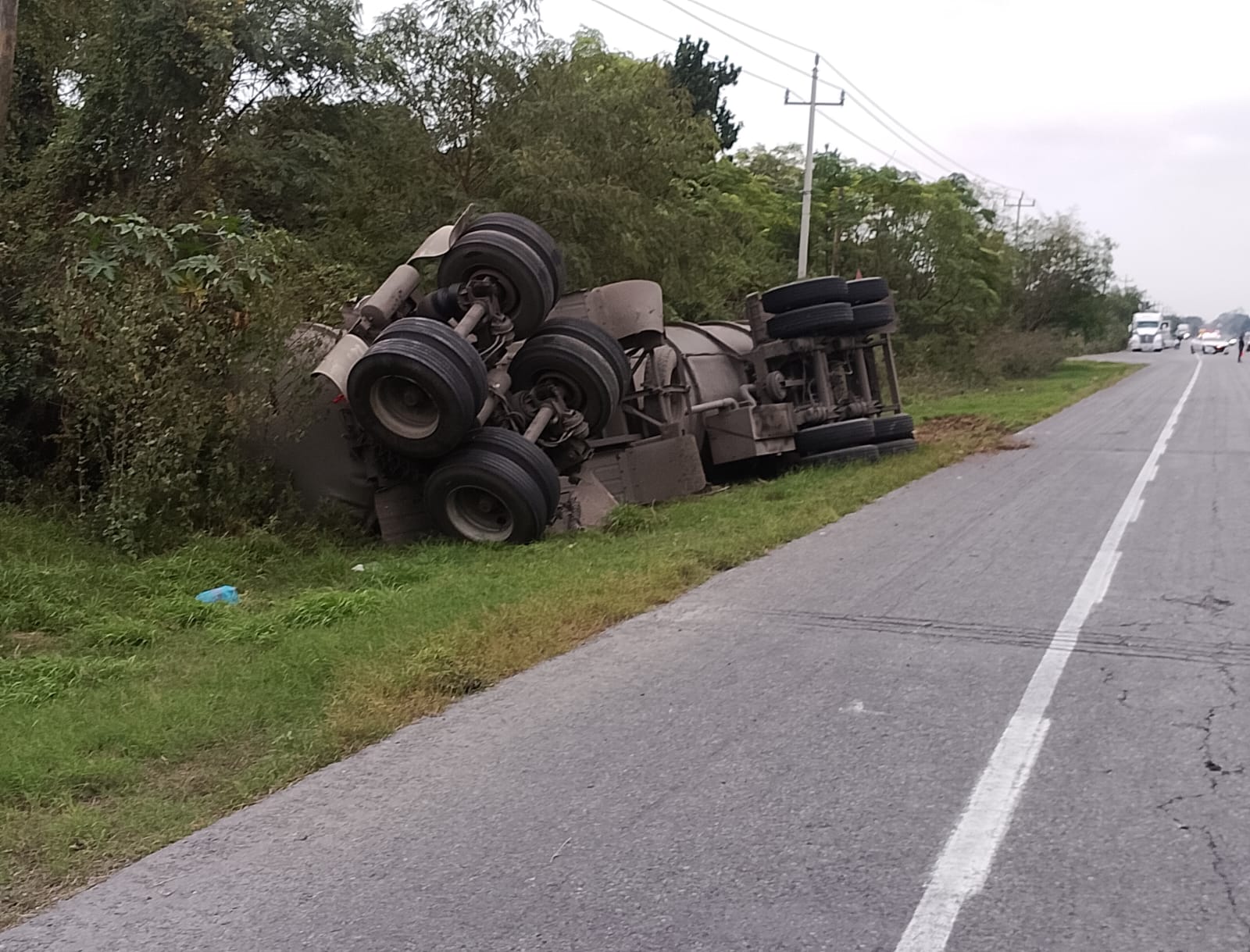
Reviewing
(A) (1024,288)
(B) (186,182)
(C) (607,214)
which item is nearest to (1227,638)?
(C) (607,214)

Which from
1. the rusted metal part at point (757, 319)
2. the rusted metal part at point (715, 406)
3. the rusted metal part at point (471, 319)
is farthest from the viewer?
the rusted metal part at point (757, 319)

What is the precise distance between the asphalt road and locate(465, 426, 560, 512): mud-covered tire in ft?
8.79

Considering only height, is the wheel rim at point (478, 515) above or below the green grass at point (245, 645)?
above

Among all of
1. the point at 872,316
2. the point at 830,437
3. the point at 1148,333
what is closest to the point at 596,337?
the point at 830,437

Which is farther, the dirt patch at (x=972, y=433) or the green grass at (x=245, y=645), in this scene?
the dirt patch at (x=972, y=433)

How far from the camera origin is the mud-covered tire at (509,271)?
36.7 feet

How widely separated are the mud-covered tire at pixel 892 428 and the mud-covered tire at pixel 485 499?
258 inches

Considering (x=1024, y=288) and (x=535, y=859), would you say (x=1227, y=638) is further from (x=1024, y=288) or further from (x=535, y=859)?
(x=1024, y=288)

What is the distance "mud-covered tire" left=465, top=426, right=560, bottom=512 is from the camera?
1027 cm

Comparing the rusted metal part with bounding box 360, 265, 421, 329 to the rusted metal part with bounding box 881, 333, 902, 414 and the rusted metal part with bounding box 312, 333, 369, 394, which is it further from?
the rusted metal part with bounding box 881, 333, 902, 414

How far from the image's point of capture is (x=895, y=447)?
1566cm

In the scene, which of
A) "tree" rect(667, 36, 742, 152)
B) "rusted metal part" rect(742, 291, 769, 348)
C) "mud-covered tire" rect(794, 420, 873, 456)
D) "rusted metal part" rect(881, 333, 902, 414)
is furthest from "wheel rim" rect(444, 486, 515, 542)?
"tree" rect(667, 36, 742, 152)

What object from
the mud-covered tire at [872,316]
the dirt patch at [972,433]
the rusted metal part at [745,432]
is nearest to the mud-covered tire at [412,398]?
the rusted metal part at [745,432]

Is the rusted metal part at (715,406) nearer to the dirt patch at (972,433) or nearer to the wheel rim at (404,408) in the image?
the wheel rim at (404,408)
